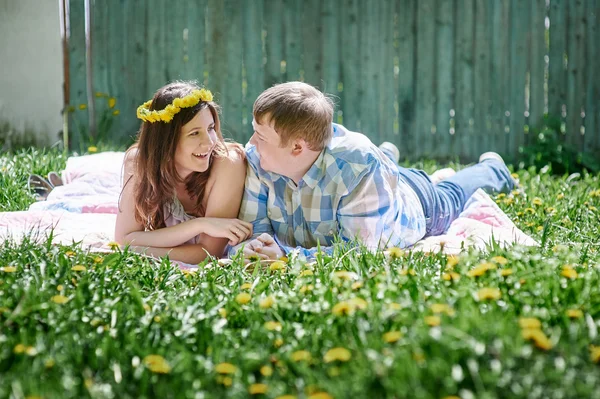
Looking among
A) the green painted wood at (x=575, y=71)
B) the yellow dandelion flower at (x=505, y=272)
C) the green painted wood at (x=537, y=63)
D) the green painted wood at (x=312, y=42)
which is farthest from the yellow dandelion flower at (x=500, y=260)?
the green painted wood at (x=575, y=71)

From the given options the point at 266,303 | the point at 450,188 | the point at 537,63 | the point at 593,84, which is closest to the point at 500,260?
the point at 266,303

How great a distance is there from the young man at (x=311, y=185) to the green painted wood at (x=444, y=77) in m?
Result: 3.15

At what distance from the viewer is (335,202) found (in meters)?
3.33

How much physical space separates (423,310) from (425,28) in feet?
16.3

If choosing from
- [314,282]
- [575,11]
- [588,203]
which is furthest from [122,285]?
[575,11]

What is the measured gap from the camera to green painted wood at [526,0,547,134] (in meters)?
6.55

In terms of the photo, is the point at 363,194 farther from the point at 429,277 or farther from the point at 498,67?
the point at 498,67

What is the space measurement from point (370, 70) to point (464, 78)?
82 cm

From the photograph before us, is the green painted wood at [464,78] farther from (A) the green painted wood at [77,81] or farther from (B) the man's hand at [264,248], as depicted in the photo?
(B) the man's hand at [264,248]

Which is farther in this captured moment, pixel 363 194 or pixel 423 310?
pixel 363 194

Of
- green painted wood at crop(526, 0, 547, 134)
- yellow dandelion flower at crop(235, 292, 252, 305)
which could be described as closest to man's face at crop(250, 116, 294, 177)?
yellow dandelion flower at crop(235, 292, 252, 305)

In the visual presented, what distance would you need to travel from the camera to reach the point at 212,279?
2607mm

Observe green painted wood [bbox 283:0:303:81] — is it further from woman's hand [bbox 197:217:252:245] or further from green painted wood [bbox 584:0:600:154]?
woman's hand [bbox 197:217:252:245]

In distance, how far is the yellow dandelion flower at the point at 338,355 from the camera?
70.4 inches
